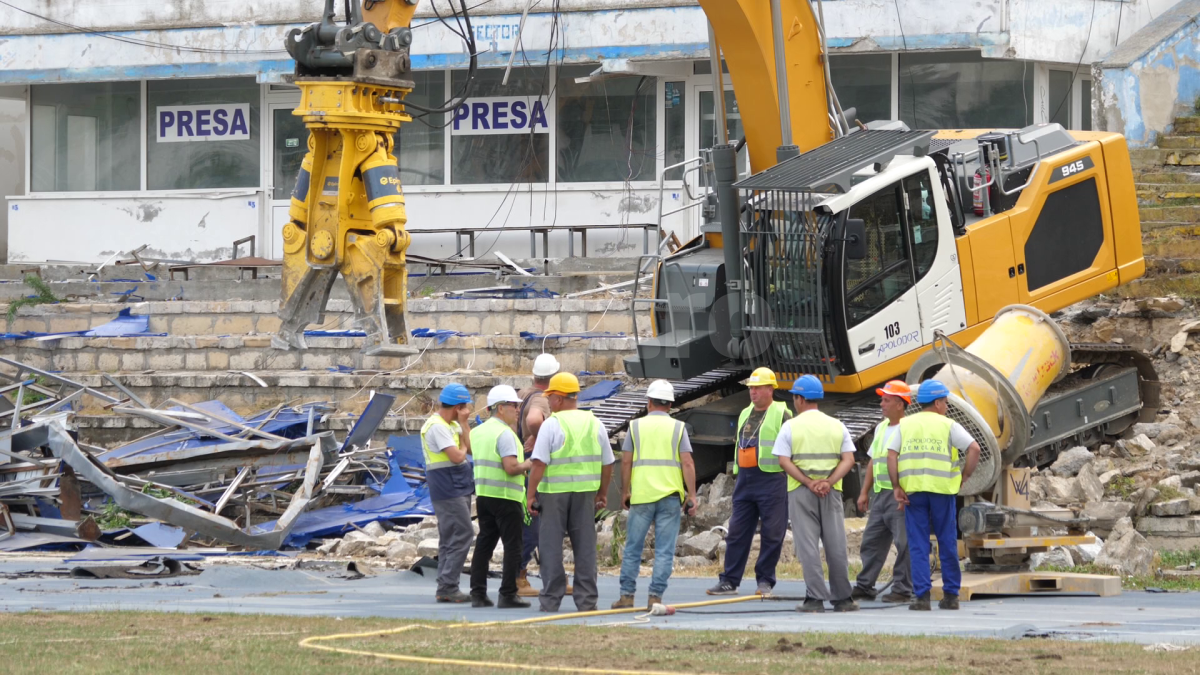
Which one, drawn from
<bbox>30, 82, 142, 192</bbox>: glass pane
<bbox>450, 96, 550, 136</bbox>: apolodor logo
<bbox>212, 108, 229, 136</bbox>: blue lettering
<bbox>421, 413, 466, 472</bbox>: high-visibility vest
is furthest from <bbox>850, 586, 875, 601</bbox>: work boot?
<bbox>30, 82, 142, 192</bbox>: glass pane

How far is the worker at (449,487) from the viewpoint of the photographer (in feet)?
35.9

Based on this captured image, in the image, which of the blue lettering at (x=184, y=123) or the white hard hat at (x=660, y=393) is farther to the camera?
the blue lettering at (x=184, y=123)

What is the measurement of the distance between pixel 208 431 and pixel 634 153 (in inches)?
383

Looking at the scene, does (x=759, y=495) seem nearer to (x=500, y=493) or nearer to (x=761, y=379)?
(x=761, y=379)

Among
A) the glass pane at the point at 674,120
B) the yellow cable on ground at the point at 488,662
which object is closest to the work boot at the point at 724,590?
the yellow cable on ground at the point at 488,662

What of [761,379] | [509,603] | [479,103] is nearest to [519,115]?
[479,103]

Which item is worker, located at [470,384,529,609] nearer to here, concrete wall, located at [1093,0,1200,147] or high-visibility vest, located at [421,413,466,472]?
high-visibility vest, located at [421,413,466,472]

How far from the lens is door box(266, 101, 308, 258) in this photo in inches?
1042

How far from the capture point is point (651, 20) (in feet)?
76.6

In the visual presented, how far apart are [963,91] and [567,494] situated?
594 inches

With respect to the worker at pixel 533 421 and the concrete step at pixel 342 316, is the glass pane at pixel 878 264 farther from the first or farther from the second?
the concrete step at pixel 342 316

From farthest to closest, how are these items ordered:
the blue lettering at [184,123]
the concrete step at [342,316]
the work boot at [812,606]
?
1. the blue lettering at [184,123]
2. the concrete step at [342,316]
3. the work boot at [812,606]

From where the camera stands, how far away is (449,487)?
11031 mm

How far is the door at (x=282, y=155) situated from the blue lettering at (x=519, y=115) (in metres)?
3.66
